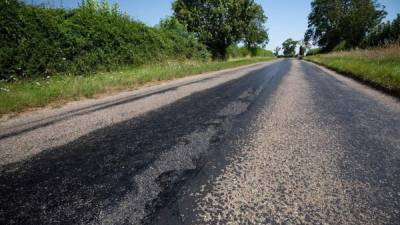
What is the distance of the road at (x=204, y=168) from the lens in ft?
6.19

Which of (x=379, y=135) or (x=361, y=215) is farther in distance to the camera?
(x=379, y=135)

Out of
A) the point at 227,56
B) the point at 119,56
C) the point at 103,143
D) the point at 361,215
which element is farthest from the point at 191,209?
the point at 227,56

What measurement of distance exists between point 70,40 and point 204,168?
11.5 m

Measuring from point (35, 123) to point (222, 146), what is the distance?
3407 millimetres

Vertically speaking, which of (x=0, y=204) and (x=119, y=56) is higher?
(x=119, y=56)

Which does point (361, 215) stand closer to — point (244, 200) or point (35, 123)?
point (244, 200)

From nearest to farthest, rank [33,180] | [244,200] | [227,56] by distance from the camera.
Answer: [244,200] < [33,180] < [227,56]

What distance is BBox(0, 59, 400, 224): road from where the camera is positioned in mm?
1886

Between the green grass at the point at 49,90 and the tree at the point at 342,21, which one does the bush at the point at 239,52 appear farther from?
the green grass at the point at 49,90

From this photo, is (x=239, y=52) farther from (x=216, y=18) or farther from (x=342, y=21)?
(x=342, y=21)

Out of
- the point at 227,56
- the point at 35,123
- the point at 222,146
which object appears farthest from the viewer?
the point at 227,56

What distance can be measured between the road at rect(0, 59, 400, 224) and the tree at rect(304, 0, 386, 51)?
1988 inches

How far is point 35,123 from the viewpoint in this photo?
473 cm

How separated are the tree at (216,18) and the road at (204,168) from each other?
27.3 metres
